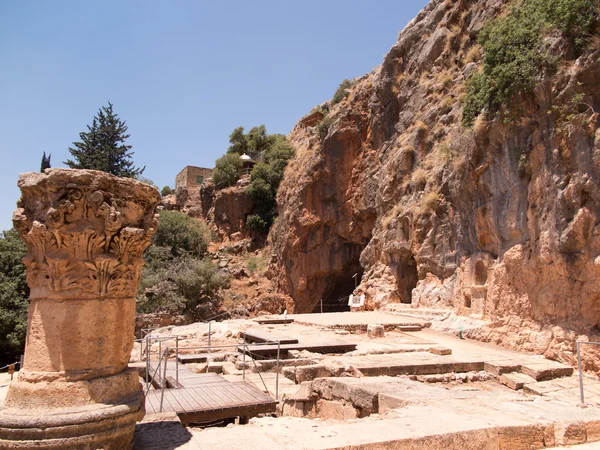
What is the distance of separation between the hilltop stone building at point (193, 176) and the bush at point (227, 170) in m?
5.90

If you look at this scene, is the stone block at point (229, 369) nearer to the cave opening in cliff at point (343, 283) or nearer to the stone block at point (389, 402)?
the stone block at point (389, 402)

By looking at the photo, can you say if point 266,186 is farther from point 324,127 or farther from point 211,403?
point 211,403

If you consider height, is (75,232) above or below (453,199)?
below

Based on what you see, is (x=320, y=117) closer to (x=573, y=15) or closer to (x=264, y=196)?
(x=264, y=196)

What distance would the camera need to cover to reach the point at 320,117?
129 feet

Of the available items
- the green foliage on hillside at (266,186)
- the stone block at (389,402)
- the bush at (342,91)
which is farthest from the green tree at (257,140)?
the stone block at (389,402)

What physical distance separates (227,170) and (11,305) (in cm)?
2461

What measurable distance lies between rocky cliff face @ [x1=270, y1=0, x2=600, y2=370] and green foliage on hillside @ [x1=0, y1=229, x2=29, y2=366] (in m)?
15.0

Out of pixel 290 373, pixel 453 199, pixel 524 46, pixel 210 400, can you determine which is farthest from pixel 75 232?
pixel 453 199

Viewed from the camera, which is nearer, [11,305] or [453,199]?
[453,199]

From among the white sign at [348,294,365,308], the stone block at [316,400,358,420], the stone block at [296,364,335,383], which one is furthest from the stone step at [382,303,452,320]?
the stone block at [316,400,358,420]

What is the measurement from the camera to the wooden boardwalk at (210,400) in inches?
254

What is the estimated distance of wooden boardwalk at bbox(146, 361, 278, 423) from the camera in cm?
646

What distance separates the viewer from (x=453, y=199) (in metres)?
17.0
